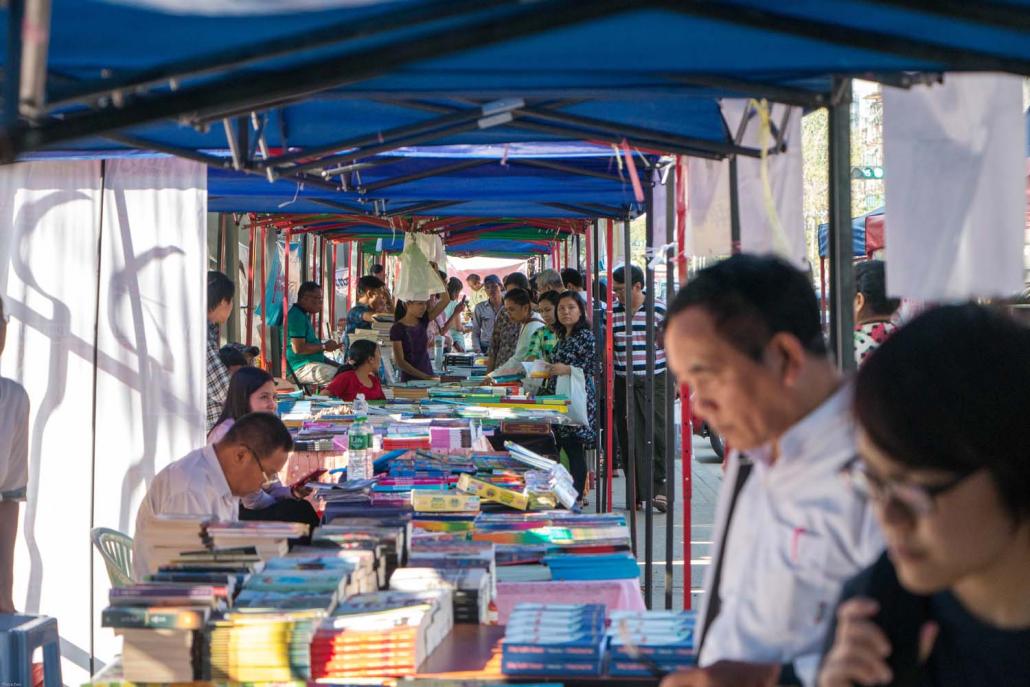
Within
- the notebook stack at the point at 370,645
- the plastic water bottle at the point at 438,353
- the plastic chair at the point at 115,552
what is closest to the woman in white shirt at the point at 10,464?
the plastic chair at the point at 115,552

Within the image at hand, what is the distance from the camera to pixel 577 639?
2.89 meters

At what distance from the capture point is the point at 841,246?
10.1ft

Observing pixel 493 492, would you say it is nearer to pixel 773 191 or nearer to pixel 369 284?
pixel 773 191

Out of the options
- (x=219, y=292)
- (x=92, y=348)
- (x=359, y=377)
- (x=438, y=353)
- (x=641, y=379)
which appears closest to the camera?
(x=92, y=348)

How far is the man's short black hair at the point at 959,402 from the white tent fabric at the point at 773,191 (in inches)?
88.5

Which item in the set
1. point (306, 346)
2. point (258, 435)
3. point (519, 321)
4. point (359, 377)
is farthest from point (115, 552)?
point (519, 321)

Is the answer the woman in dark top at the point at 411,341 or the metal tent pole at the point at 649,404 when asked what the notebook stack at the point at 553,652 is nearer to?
the metal tent pole at the point at 649,404

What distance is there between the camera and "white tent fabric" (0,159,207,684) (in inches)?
217

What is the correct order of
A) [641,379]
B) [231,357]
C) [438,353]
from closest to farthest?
[231,357]
[641,379]
[438,353]

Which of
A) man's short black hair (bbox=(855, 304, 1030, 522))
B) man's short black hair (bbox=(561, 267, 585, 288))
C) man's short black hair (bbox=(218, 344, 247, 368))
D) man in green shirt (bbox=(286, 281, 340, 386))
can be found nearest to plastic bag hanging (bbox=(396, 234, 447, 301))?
man's short black hair (bbox=(561, 267, 585, 288))

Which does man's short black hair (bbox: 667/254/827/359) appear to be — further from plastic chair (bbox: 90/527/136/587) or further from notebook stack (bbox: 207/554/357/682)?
plastic chair (bbox: 90/527/136/587)

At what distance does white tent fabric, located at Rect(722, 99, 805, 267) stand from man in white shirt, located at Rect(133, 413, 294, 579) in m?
1.83

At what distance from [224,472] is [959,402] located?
368 centimetres

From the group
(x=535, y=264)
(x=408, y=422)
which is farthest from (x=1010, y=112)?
(x=535, y=264)
